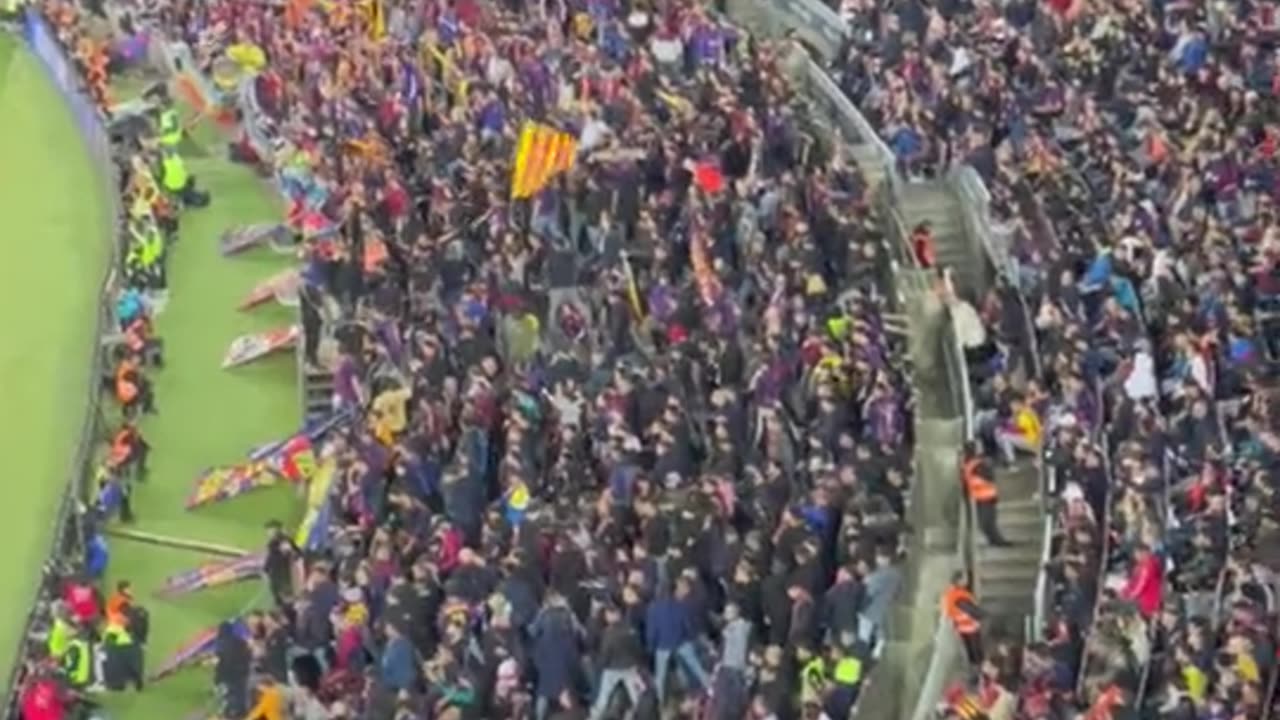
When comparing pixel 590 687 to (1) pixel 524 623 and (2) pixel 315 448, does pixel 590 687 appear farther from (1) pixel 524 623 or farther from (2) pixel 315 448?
(2) pixel 315 448

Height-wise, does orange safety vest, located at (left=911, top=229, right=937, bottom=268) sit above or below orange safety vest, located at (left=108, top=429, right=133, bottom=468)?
above

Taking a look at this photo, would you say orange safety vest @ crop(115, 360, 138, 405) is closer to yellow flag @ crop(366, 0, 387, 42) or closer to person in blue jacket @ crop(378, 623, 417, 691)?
yellow flag @ crop(366, 0, 387, 42)

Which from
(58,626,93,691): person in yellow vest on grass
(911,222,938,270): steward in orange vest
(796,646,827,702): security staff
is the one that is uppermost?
(911,222,938,270): steward in orange vest

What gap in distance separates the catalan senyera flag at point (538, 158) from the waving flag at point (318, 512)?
4334mm

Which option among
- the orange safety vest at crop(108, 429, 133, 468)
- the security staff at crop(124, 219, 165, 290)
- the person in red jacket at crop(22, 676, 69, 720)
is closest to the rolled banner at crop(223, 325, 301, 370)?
the security staff at crop(124, 219, 165, 290)

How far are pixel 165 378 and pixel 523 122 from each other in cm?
493

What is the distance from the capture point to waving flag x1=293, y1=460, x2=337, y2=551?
1018 inches

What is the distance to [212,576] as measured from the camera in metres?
27.5

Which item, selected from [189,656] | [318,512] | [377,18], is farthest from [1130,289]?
[377,18]

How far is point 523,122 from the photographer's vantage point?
3216 cm

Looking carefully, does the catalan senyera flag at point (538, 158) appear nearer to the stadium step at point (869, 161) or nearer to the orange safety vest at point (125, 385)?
the stadium step at point (869, 161)

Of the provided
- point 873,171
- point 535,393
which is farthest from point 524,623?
point 873,171

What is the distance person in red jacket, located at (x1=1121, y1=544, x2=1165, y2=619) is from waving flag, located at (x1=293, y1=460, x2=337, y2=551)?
8149mm

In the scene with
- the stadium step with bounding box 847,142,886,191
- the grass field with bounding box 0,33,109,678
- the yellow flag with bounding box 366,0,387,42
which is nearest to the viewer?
the stadium step with bounding box 847,142,886,191
